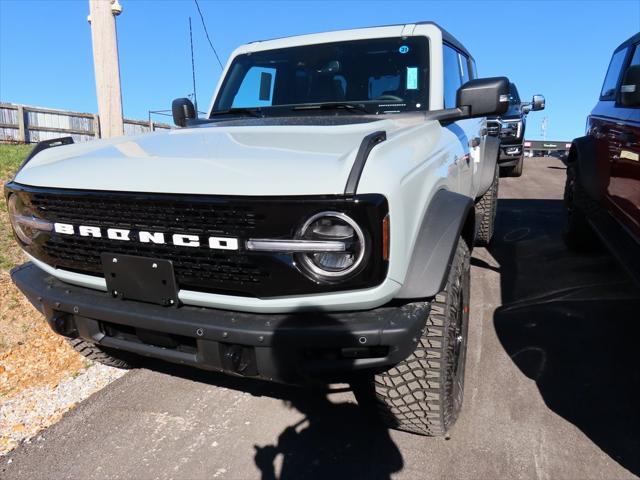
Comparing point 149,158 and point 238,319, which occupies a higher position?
point 149,158

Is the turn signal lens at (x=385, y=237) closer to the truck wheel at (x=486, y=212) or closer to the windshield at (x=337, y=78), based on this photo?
the windshield at (x=337, y=78)

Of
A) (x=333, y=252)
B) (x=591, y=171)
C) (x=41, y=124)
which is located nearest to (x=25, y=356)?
(x=333, y=252)

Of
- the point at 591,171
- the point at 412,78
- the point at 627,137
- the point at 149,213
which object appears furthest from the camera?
the point at 591,171

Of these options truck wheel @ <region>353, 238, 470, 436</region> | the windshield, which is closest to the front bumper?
truck wheel @ <region>353, 238, 470, 436</region>

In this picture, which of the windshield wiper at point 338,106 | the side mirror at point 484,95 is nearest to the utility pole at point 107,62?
the windshield wiper at point 338,106

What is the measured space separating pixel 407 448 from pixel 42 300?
5.96 feet

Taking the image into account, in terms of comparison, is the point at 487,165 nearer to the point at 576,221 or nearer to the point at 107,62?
the point at 576,221

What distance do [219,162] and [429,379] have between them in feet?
4.07

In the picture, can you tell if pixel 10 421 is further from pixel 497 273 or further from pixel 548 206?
pixel 548 206

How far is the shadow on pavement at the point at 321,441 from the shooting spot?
215cm

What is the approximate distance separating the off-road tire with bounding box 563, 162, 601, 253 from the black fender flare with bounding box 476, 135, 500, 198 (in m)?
0.74

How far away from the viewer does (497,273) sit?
15.4ft

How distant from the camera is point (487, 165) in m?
4.45

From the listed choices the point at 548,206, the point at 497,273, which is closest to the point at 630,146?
the point at 497,273
